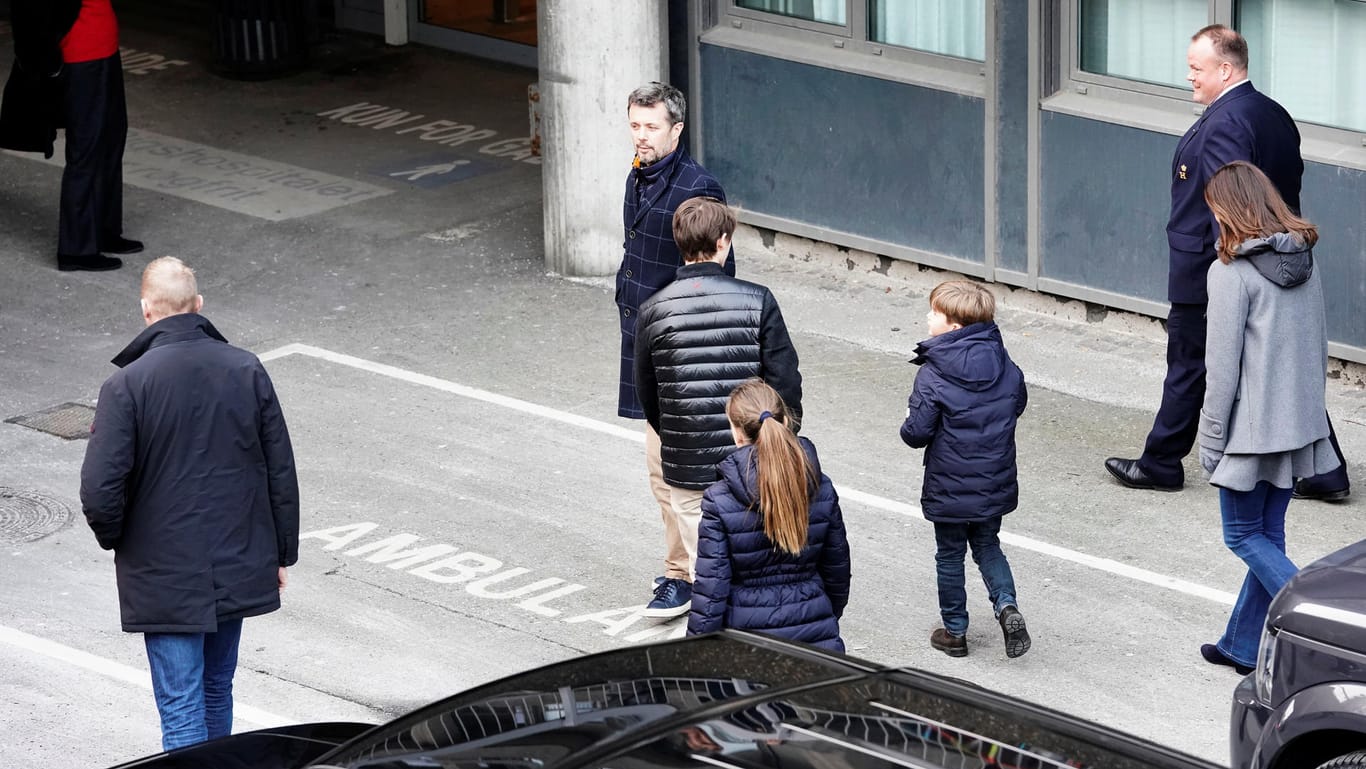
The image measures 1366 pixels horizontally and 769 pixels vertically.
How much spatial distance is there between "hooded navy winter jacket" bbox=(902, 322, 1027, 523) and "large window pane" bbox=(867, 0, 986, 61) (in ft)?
14.5

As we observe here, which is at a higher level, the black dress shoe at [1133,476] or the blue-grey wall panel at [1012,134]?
the blue-grey wall panel at [1012,134]

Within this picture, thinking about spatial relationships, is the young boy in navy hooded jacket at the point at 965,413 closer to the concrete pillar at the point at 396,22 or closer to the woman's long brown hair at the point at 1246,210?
the woman's long brown hair at the point at 1246,210

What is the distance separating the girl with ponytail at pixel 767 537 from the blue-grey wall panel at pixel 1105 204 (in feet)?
A: 15.9

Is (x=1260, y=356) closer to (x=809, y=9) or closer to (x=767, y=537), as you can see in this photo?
(x=767, y=537)

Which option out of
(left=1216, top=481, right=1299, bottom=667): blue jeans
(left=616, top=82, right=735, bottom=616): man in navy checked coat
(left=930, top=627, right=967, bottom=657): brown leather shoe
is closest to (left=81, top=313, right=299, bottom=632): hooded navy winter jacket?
(left=616, top=82, right=735, bottom=616): man in navy checked coat

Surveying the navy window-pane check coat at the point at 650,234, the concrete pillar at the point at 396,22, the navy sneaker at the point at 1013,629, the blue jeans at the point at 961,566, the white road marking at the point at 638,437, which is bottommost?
the white road marking at the point at 638,437

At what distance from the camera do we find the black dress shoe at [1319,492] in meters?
8.62

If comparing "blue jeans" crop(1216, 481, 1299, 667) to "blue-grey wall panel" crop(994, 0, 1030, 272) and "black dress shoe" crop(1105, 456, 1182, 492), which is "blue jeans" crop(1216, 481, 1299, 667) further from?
"blue-grey wall panel" crop(994, 0, 1030, 272)

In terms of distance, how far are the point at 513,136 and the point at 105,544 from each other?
9.09m

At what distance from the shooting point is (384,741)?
4.07 metres

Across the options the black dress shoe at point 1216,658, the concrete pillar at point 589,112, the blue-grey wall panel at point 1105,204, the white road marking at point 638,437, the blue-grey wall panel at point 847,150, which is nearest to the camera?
the black dress shoe at point 1216,658

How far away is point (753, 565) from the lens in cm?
602

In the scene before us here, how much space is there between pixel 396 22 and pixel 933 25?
7101 millimetres

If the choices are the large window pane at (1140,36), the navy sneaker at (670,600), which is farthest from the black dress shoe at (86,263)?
the large window pane at (1140,36)
